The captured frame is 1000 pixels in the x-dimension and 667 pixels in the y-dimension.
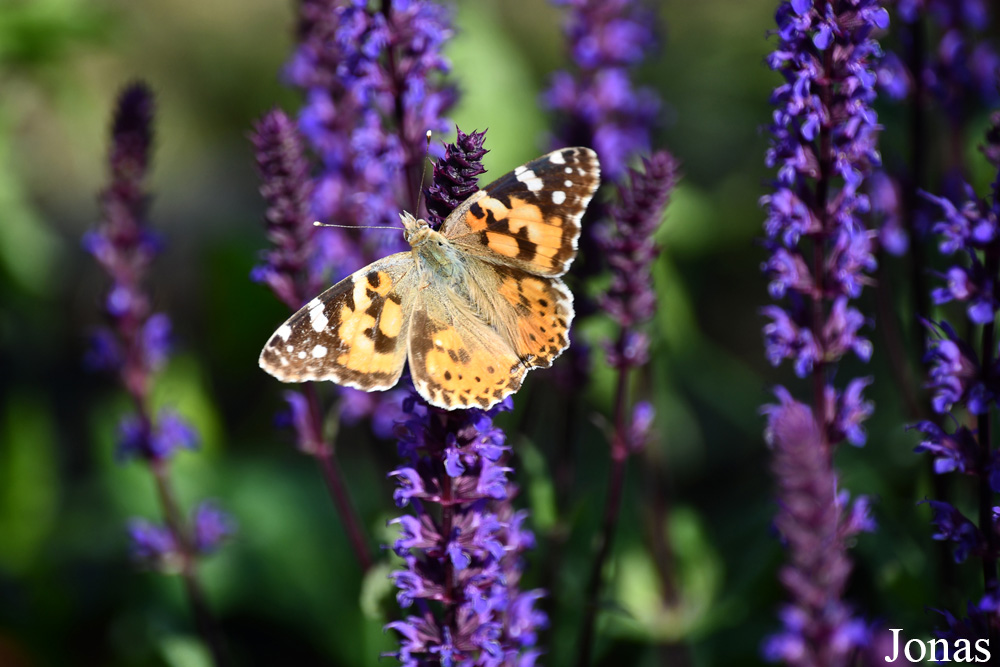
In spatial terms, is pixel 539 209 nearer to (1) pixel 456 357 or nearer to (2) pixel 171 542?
(1) pixel 456 357

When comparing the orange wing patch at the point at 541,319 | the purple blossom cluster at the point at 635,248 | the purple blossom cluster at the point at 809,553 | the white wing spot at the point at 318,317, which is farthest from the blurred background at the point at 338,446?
the purple blossom cluster at the point at 809,553

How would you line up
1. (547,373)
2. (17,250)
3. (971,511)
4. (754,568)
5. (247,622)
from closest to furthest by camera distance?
(971,511), (547,373), (754,568), (247,622), (17,250)

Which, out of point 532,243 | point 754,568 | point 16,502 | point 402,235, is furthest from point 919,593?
point 16,502

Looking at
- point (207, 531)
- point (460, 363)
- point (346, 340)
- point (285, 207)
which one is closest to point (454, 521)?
point (460, 363)

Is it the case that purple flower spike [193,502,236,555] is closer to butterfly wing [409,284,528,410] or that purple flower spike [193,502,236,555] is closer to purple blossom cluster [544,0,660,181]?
butterfly wing [409,284,528,410]

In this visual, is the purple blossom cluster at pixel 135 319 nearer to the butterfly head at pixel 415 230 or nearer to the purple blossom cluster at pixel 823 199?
the butterfly head at pixel 415 230

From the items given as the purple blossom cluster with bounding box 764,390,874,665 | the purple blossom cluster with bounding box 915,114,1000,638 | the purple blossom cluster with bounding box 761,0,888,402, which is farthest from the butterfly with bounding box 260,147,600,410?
the purple blossom cluster with bounding box 915,114,1000,638

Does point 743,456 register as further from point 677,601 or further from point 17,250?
point 17,250
